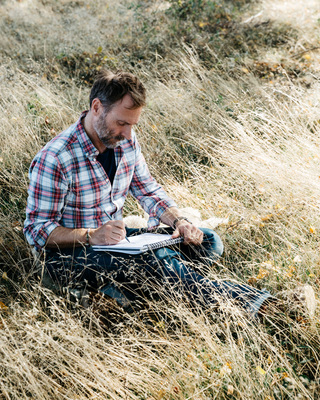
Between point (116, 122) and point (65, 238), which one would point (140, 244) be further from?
point (116, 122)

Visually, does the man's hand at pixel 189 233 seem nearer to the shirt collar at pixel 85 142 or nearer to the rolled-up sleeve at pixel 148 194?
the rolled-up sleeve at pixel 148 194

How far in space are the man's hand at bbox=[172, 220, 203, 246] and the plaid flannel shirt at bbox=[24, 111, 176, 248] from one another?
31cm

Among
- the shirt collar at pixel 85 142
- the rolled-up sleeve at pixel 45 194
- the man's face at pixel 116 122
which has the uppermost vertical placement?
the man's face at pixel 116 122

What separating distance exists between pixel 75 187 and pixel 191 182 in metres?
1.69

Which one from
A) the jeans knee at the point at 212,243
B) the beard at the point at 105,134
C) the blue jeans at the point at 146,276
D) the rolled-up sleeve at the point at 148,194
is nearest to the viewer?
the blue jeans at the point at 146,276

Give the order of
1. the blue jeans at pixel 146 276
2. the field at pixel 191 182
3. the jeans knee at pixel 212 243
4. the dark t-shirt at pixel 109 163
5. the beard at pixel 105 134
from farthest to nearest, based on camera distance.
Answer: the dark t-shirt at pixel 109 163 → the jeans knee at pixel 212 243 → the beard at pixel 105 134 → the blue jeans at pixel 146 276 → the field at pixel 191 182

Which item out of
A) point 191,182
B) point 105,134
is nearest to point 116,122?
point 105,134

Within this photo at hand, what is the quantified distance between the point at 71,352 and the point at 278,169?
2257 mm

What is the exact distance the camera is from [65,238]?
2.43 meters

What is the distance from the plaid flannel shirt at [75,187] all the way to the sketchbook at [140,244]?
0.77ft

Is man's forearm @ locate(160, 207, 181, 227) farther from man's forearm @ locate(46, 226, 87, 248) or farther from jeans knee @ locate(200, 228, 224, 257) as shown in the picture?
man's forearm @ locate(46, 226, 87, 248)

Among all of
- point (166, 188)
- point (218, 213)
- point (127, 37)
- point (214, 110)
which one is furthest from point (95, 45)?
point (218, 213)

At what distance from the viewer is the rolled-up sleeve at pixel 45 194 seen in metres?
2.41

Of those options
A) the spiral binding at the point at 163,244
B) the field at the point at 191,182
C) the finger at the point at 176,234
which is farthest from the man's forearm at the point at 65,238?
the finger at the point at 176,234
